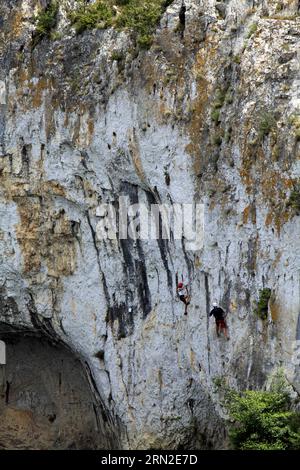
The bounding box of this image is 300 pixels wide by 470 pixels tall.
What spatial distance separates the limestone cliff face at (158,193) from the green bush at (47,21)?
0.66 ft

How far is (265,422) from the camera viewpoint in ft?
58.1

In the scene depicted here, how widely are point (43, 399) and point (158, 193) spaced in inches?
320

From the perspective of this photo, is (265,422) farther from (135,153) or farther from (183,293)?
(135,153)

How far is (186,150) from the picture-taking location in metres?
20.6

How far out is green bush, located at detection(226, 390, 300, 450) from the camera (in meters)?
17.5

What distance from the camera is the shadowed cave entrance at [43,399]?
26.7m

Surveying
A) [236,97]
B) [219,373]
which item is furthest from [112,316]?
[236,97]

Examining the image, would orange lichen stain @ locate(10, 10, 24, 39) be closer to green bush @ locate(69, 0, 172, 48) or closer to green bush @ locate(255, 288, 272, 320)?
green bush @ locate(69, 0, 172, 48)

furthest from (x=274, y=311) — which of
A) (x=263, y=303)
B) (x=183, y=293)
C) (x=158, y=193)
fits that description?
(x=158, y=193)

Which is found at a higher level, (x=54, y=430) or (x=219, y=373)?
(x=219, y=373)

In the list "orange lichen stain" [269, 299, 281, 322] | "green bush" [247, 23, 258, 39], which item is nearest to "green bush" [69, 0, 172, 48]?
"green bush" [247, 23, 258, 39]

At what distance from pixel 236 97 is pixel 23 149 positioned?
6303mm

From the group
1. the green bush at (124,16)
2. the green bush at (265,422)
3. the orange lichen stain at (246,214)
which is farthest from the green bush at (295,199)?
the green bush at (124,16)

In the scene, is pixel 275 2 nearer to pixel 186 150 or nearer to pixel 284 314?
pixel 186 150
